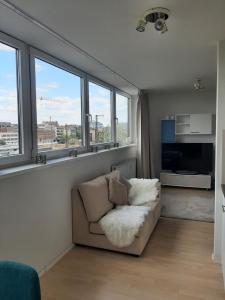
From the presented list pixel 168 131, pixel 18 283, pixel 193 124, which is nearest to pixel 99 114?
pixel 168 131

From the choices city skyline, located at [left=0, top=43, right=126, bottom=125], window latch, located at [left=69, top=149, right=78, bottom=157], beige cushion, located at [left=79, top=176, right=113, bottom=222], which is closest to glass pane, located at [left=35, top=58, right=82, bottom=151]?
city skyline, located at [left=0, top=43, right=126, bottom=125]

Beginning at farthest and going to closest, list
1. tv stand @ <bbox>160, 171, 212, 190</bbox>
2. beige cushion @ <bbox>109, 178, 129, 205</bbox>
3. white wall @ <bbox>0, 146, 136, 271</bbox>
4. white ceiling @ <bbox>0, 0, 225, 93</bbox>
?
tv stand @ <bbox>160, 171, 212, 190</bbox>, beige cushion @ <bbox>109, 178, 129, 205</bbox>, white wall @ <bbox>0, 146, 136, 271</bbox>, white ceiling @ <bbox>0, 0, 225, 93</bbox>

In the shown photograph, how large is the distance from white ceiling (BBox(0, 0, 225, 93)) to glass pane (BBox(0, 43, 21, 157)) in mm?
247

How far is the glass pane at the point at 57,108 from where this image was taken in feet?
9.63

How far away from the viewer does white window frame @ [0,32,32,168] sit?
8.38 feet

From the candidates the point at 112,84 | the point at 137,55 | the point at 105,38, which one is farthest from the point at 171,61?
the point at 112,84

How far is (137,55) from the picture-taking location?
10.3 ft

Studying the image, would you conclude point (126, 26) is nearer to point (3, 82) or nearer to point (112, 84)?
point (3, 82)

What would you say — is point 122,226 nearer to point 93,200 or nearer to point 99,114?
point 93,200

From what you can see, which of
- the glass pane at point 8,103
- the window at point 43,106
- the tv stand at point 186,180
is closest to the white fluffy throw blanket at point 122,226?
the window at point 43,106

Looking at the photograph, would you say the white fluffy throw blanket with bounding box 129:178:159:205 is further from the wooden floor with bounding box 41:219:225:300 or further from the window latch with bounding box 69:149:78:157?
the window latch with bounding box 69:149:78:157

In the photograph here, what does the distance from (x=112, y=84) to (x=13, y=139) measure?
9.59 ft

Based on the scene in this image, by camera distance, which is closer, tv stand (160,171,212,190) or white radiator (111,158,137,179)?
white radiator (111,158,137,179)

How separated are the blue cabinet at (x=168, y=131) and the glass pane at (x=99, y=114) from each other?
197 cm
